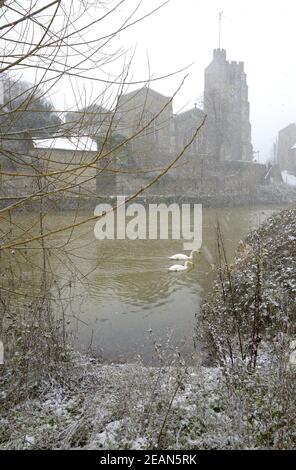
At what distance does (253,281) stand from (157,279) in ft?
14.6

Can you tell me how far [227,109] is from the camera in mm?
49219

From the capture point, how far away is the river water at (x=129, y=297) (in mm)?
6235

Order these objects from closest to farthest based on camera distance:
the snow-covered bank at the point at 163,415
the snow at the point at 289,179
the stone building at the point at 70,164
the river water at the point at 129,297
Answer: the stone building at the point at 70,164
the snow-covered bank at the point at 163,415
the river water at the point at 129,297
the snow at the point at 289,179

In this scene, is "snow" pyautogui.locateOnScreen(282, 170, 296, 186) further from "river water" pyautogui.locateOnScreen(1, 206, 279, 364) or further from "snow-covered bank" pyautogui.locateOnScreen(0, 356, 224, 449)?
"snow-covered bank" pyautogui.locateOnScreen(0, 356, 224, 449)

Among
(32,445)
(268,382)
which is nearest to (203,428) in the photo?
(268,382)

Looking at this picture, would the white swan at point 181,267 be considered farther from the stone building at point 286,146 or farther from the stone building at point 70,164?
the stone building at point 286,146

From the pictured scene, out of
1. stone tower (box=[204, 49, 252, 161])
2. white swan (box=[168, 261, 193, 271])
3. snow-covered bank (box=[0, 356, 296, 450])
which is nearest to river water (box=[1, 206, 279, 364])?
white swan (box=[168, 261, 193, 271])

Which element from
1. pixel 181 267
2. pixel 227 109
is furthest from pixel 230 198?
pixel 181 267

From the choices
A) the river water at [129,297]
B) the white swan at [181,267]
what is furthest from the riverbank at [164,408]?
the white swan at [181,267]

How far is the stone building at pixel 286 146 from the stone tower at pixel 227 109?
1490 centimetres

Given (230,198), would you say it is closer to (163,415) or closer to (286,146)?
(163,415)

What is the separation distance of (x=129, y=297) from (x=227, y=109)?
44962mm
